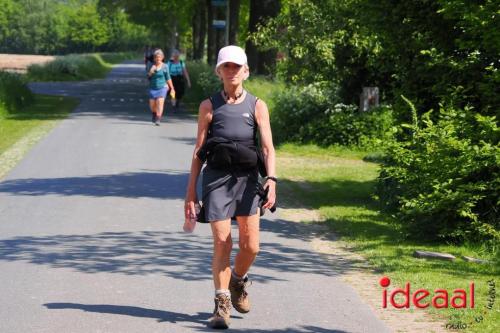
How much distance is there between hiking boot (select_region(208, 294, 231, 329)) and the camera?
7125 mm

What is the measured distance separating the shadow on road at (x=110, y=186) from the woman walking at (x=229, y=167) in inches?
286

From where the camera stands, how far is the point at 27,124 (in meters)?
27.8

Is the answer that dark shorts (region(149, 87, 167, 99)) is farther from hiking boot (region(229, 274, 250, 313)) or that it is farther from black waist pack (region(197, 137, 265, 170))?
black waist pack (region(197, 137, 265, 170))

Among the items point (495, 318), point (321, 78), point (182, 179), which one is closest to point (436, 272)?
point (495, 318)

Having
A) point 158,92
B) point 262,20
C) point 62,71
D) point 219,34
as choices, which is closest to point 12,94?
point 262,20

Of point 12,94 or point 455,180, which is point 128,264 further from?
point 12,94

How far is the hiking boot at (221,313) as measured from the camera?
7.12 meters

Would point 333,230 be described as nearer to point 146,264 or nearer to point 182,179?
point 146,264

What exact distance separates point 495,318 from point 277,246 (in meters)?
3.72

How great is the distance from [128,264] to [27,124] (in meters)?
18.8

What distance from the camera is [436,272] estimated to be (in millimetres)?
9453

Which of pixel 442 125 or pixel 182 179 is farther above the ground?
pixel 442 125

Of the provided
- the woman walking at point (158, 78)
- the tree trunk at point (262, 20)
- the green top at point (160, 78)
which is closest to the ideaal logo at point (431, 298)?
the woman walking at point (158, 78)

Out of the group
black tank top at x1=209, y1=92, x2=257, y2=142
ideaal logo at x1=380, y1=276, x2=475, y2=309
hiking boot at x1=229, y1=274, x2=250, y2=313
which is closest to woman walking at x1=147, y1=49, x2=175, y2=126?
ideaal logo at x1=380, y1=276, x2=475, y2=309
